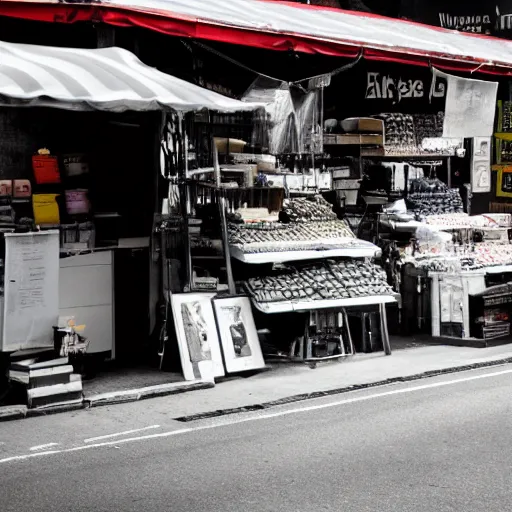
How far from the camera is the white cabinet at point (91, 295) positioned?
1136cm

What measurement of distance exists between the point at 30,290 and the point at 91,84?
213 centimetres

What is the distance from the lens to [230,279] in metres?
11.8

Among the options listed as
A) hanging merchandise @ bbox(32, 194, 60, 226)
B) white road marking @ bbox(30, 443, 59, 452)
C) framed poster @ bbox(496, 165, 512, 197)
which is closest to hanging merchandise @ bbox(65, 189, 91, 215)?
hanging merchandise @ bbox(32, 194, 60, 226)

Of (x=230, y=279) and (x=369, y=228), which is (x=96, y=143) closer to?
(x=230, y=279)

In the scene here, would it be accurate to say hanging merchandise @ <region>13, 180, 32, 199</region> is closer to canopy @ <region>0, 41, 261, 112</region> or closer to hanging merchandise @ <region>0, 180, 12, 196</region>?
hanging merchandise @ <region>0, 180, 12, 196</region>

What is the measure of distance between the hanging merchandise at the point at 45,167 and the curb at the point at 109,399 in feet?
7.90

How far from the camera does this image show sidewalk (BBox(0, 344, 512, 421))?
A: 10094 mm

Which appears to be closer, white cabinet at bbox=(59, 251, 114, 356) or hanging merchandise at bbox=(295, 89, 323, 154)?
white cabinet at bbox=(59, 251, 114, 356)

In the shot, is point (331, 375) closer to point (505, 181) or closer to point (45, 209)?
point (45, 209)

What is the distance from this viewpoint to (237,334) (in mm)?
11625

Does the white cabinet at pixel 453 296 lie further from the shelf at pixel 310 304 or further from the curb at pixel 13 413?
the curb at pixel 13 413

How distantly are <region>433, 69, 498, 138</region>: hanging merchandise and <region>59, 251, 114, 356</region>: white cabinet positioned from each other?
555cm

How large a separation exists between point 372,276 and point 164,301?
2634mm

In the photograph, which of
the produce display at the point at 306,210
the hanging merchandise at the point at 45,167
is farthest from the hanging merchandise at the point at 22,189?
the produce display at the point at 306,210
